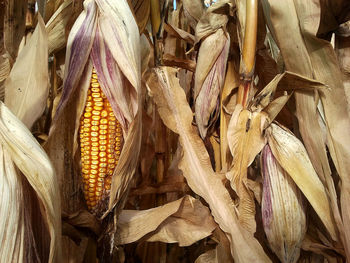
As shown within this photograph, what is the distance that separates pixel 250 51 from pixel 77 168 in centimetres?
37

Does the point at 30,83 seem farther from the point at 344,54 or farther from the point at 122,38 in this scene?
the point at 344,54

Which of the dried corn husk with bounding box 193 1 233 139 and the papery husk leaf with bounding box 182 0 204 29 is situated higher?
the papery husk leaf with bounding box 182 0 204 29

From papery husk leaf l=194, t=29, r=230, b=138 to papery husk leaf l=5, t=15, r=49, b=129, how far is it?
28cm

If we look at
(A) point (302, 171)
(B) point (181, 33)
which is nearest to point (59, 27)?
(B) point (181, 33)

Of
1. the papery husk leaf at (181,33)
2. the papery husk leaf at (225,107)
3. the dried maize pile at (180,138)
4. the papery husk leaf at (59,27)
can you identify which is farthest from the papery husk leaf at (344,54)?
the papery husk leaf at (59,27)

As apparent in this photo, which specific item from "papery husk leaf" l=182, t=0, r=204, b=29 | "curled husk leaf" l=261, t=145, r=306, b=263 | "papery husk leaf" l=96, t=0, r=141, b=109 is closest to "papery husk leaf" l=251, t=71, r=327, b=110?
"curled husk leaf" l=261, t=145, r=306, b=263

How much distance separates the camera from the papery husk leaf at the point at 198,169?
656 millimetres

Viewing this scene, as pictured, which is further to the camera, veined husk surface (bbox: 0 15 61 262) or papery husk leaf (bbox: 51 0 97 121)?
papery husk leaf (bbox: 51 0 97 121)

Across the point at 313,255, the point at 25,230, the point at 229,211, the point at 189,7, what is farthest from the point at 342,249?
the point at 189,7

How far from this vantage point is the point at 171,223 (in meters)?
0.71

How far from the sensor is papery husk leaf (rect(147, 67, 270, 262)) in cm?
66

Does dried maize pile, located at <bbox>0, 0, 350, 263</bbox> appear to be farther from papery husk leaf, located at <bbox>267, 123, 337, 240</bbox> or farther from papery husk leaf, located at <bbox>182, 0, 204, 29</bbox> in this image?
papery husk leaf, located at <bbox>182, 0, 204, 29</bbox>

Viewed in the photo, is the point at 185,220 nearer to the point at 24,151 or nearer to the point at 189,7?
the point at 24,151

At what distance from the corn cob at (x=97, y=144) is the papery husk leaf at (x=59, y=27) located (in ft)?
0.61
